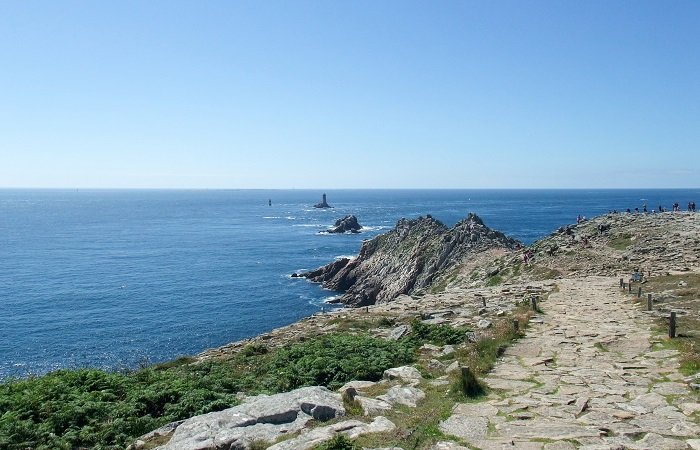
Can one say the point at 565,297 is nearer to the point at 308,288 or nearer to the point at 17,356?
the point at 17,356

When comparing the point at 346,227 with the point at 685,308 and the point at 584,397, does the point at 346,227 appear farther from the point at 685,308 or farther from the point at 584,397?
the point at 584,397

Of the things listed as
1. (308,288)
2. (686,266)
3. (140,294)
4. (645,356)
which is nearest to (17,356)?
(140,294)

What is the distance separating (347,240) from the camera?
10325cm

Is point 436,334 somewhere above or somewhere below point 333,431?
below

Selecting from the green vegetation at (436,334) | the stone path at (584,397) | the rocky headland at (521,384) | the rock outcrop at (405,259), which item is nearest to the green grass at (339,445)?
the rocky headland at (521,384)

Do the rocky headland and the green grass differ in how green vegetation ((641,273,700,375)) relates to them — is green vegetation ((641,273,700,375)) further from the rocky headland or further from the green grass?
the green grass

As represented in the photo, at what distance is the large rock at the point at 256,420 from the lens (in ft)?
26.1

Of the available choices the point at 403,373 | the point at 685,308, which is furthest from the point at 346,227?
the point at 403,373

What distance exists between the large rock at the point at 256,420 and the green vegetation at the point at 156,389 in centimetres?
A: 108

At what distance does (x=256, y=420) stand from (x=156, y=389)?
3551 mm

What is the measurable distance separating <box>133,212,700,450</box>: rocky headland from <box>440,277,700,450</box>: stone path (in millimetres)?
32

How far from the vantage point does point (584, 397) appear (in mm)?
9531

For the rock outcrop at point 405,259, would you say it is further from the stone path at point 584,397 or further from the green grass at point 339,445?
the green grass at point 339,445

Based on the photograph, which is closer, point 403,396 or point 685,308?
point 403,396
